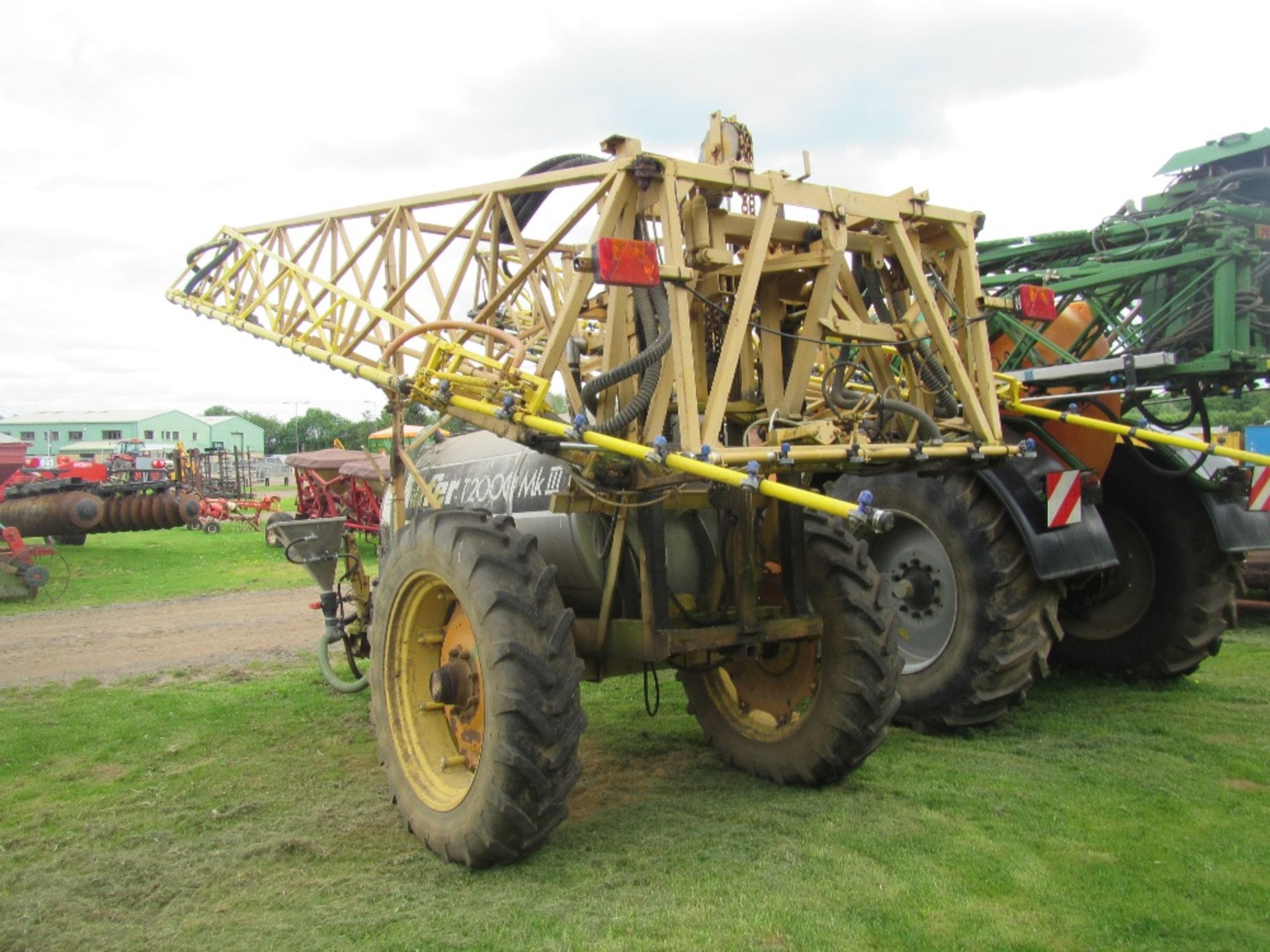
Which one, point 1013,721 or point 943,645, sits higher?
point 943,645

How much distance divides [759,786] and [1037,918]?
1698 mm

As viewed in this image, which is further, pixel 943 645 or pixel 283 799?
pixel 943 645

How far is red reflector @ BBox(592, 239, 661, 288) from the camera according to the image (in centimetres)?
376

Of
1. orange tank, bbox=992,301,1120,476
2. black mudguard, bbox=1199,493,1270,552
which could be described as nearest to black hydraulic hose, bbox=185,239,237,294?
orange tank, bbox=992,301,1120,476

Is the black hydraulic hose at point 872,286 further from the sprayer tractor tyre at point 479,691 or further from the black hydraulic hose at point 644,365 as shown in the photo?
the sprayer tractor tyre at point 479,691

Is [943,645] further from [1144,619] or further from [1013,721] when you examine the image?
[1144,619]

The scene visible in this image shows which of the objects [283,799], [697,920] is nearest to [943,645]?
[697,920]

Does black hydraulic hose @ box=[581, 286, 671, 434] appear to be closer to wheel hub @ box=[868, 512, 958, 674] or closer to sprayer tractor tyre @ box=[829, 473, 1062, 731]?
sprayer tractor tyre @ box=[829, 473, 1062, 731]

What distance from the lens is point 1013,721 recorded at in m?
6.06

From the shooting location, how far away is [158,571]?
1570 centimetres

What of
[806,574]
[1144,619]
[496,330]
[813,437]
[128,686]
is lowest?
[128,686]

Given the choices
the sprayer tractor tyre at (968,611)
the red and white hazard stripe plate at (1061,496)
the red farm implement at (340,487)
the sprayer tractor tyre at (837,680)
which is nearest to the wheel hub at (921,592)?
the sprayer tractor tyre at (968,611)

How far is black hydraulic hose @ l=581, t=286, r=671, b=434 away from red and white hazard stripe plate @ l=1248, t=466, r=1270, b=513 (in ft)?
15.0

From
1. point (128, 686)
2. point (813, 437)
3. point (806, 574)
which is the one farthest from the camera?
point (128, 686)
